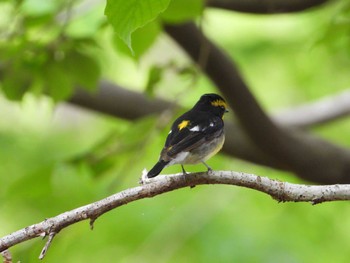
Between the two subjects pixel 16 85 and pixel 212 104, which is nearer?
pixel 212 104

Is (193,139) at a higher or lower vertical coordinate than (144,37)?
lower

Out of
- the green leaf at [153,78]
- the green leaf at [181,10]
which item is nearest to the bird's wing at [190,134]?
the green leaf at [181,10]

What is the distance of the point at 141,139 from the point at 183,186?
1.89 meters

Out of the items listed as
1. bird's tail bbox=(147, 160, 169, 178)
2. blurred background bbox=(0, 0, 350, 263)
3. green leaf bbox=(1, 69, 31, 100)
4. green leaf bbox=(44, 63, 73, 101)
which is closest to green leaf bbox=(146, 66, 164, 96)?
blurred background bbox=(0, 0, 350, 263)

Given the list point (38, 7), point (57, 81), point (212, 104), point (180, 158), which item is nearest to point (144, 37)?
point (212, 104)

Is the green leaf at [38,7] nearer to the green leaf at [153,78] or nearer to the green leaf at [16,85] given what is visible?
the green leaf at [16,85]

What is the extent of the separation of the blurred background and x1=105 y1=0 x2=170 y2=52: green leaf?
5.16 feet

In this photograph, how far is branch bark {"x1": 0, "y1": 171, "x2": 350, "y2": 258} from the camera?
8.38ft

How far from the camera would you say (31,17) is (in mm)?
4629

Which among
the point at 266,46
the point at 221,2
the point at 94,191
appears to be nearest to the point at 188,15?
the point at 221,2

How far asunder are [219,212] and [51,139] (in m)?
2.08

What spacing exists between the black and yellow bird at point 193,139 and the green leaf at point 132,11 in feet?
3.11

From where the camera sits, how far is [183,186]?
2.73 m

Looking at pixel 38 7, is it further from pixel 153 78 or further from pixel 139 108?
pixel 139 108
